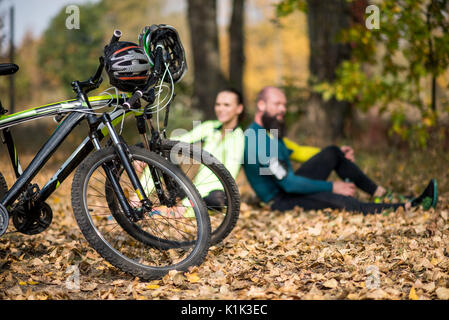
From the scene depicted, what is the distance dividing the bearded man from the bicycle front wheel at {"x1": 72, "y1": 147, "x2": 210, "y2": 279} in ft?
4.72

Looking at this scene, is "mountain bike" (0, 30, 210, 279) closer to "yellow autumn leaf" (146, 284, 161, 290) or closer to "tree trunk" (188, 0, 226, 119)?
"yellow autumn leaf" (146, 284, 161, 290)

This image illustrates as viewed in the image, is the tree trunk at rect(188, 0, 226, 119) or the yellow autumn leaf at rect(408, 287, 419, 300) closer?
the yellow autumn leaf at rect(408, 287, 419, 300)

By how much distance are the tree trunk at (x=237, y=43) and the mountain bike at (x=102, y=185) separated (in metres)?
9.31

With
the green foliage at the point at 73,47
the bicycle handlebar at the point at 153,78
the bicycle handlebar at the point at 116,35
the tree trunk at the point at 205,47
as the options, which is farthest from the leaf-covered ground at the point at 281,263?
the green foliage at the point at 73,47

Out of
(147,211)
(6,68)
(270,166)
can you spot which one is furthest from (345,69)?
(6,68)

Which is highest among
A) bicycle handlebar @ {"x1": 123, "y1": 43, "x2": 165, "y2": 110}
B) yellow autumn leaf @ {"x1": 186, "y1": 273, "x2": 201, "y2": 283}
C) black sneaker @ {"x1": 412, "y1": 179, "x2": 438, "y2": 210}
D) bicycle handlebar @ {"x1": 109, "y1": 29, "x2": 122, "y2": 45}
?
bicycle handlebar @ {"x1": 109, "y1": 29, "x2": 122, "y2": 45}

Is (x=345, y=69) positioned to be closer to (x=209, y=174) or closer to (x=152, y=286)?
(x=209, y=174)

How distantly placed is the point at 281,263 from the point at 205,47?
6.91 metres

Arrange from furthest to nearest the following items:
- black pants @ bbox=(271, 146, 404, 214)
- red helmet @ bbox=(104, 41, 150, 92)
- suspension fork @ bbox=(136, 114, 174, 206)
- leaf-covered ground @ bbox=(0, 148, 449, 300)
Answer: black pants @ bbox=(271, 146, 404, 214)
suspension fork @ bbox=(136, 114, 174, 206)
red helmet @ bbox=(104, 41, 150, 92)
leaf-covered ground @ bbox=(0, 148, 449, 300)

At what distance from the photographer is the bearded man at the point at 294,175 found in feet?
16.2

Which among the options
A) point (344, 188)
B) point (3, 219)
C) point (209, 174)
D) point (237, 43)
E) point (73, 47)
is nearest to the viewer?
point (3, 219)

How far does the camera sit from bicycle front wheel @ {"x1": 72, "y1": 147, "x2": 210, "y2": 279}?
3.14m

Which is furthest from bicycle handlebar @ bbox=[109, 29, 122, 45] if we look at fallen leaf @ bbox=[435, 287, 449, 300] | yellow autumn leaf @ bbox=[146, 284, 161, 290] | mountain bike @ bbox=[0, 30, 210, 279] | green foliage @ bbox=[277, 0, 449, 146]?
green foliage @ bbox=[277, 0, 449, 146]

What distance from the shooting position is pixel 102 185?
3729mm
